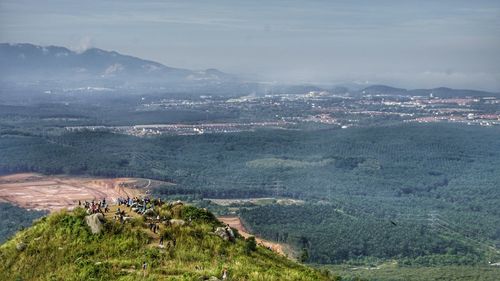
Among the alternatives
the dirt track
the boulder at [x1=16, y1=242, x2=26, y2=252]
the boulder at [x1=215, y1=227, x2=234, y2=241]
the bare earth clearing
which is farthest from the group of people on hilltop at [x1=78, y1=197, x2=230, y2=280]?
the dirt track

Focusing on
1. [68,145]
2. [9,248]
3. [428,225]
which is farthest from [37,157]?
[9,248]

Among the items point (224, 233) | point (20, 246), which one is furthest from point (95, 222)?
point (224, 233)

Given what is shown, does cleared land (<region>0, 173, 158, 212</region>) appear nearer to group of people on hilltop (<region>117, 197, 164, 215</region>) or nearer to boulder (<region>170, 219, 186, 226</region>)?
group of people on hilltop (<region>117, 197, 164, 215</region>)

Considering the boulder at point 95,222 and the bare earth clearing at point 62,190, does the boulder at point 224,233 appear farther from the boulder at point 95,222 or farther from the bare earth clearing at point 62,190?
the bare earth clearing at point 62,190

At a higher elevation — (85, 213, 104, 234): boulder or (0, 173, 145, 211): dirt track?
(85, 213, 104, 234): boulder

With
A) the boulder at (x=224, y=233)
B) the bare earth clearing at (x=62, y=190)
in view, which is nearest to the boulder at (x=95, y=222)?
the boulder at (x=224, y=233)

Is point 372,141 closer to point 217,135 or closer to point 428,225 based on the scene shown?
point 217,135

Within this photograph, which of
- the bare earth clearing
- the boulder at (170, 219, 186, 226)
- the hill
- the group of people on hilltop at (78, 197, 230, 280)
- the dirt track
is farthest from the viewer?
the dirt track
